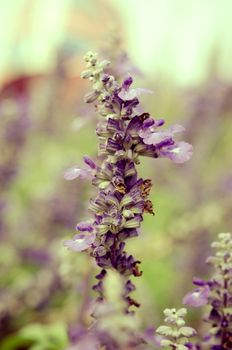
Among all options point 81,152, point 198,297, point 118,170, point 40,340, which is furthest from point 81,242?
point 81,152

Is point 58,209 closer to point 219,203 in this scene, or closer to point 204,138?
point 219,203

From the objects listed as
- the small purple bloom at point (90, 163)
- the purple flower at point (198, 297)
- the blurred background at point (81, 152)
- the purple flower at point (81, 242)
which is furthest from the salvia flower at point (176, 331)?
the blurred background at point (81, 152)

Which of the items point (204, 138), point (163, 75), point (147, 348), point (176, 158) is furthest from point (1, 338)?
point (163, 75)

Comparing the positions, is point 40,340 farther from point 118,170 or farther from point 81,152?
point 81,152

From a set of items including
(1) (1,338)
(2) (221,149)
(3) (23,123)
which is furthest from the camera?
(2) (221,149)

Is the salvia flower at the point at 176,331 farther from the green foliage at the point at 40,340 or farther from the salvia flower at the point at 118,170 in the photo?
the green foliage at the point at 40,340

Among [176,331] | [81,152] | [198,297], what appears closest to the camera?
[176,331]
